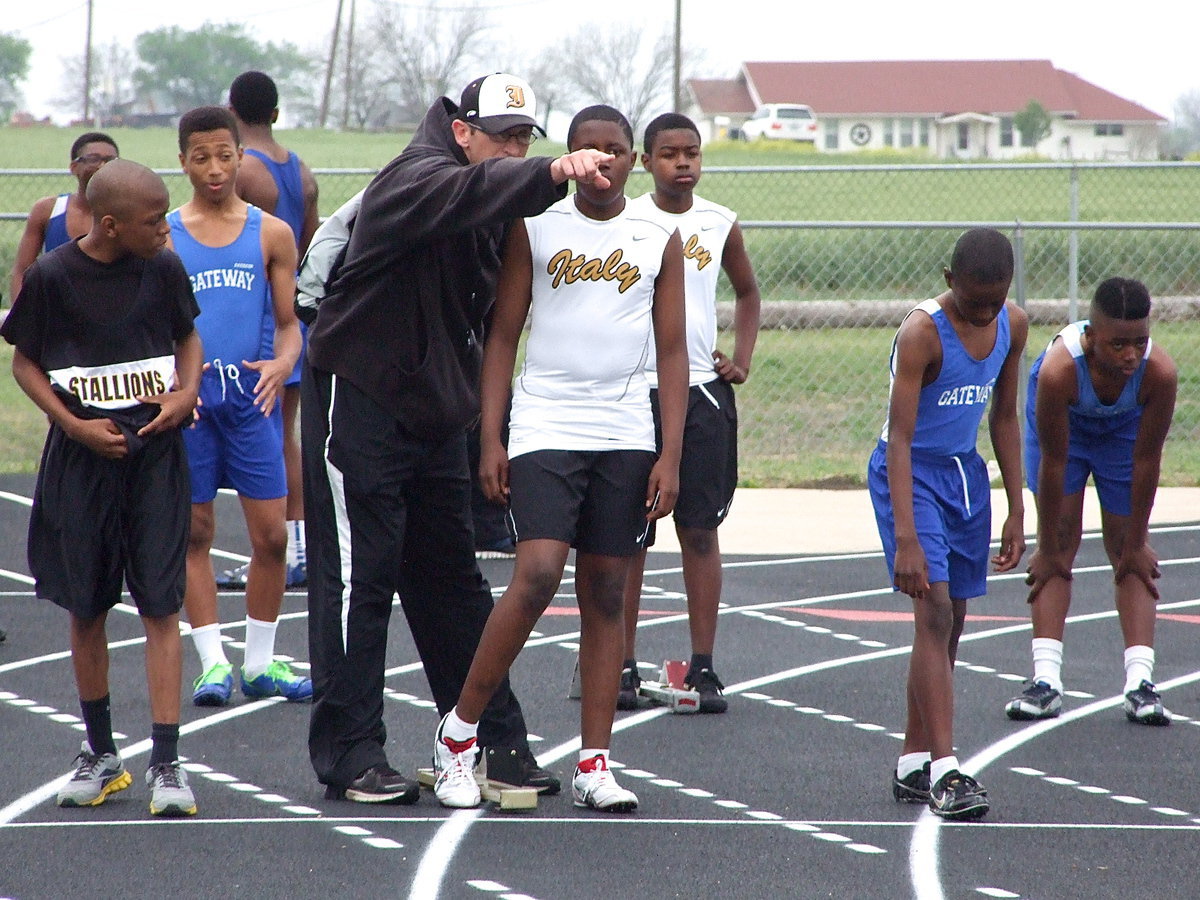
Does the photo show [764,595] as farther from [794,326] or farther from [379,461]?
[794,326]

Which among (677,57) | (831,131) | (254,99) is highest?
(831,131)

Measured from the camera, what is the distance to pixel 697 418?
21.8 ft

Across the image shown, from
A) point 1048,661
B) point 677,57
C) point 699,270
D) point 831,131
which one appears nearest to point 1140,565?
point 1048,661

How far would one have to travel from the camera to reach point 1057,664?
657cm

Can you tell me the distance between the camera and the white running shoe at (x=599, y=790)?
504 centimetres

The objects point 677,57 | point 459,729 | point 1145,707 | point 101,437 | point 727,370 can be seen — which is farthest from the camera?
point 677,57

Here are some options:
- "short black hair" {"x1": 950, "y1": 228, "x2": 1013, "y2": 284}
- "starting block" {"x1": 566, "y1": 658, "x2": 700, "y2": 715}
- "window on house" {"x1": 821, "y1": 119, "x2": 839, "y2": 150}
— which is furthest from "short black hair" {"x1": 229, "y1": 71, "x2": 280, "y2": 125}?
"window on house" {"x1": 821, "y1": 119, "x2": 839, "y2": 150}

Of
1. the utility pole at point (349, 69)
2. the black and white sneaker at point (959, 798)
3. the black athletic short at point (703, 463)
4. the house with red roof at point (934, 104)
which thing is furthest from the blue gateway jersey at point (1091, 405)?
the house with red roof at point (934, 104)

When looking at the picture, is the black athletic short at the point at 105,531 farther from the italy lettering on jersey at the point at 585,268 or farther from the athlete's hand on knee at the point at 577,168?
the athlete's hand on knee at the point at 577,168

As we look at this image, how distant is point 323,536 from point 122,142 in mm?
46573

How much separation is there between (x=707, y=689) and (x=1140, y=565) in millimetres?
1674

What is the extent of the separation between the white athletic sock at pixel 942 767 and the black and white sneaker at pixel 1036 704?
1.28 m

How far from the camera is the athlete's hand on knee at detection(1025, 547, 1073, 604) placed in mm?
6602

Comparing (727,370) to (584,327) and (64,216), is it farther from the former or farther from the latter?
(64,216)
